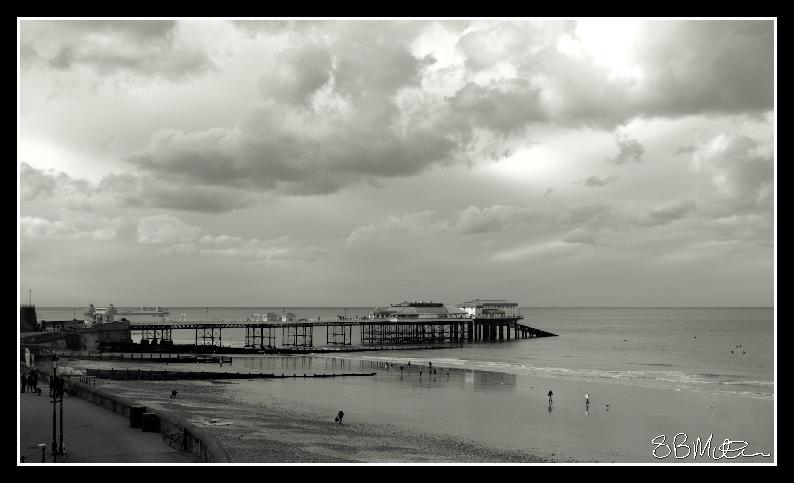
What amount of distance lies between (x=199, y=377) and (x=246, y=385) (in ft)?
17.8

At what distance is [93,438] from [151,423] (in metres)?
1.66

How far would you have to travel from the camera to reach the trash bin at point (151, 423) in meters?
20.0

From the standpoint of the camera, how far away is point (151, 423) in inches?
792

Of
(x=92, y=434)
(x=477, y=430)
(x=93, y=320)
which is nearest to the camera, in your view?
(x=92, y=434)

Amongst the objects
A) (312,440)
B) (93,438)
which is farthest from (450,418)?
(93,438)

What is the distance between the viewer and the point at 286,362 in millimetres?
65188

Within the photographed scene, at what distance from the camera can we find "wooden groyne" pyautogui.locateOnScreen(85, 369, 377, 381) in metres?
45.0

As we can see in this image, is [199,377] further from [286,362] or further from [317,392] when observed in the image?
[286,362]

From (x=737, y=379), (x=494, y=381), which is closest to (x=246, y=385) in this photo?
(x=494, y=381)

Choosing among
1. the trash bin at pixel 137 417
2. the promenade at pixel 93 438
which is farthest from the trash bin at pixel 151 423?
the trash bin at pixel 137 417
